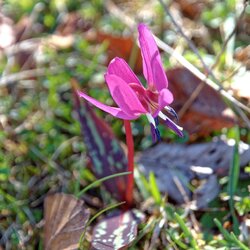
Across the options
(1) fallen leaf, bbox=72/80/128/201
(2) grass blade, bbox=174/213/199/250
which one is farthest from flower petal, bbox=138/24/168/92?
(1) fallen leaf, bbox=72/80/128/201

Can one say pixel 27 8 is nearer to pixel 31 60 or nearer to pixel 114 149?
pixel 31 60

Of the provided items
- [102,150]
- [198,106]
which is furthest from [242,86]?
[102,150]

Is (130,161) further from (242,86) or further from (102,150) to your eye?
(242,86)

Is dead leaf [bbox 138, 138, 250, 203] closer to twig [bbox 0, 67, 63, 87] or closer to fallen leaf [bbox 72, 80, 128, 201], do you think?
fallen leaf [bbox 72, 80, 128, 201]

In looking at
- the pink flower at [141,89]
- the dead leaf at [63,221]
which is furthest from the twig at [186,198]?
the pink flower at [141,89]

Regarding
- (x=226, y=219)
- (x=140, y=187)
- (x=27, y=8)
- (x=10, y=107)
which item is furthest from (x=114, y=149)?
(x=27, y=8)

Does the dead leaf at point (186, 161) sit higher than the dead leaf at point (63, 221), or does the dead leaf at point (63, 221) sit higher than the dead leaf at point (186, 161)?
the dead leaf at point (63, 221)

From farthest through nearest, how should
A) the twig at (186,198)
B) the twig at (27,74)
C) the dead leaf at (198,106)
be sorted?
the twig at (27,74)
the dead leaf at (198,106)
the twig at (186,198)

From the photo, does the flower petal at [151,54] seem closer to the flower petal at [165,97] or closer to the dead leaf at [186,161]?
the flower petal at [165,97]
